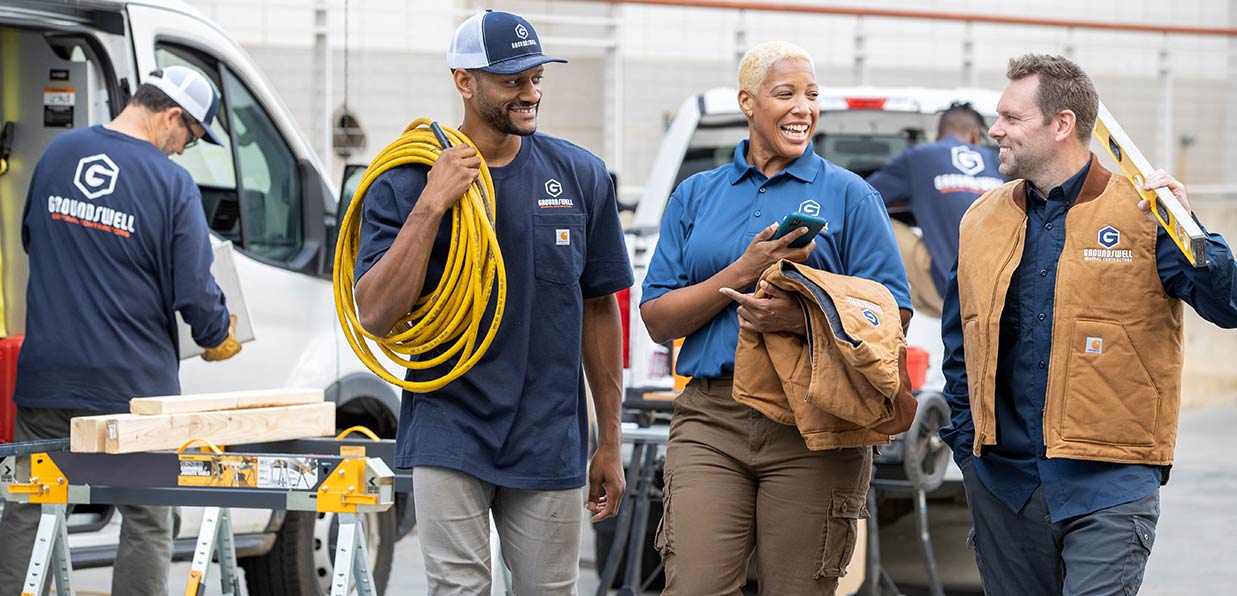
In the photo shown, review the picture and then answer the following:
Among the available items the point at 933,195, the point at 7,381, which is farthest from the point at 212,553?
the point at 933,195

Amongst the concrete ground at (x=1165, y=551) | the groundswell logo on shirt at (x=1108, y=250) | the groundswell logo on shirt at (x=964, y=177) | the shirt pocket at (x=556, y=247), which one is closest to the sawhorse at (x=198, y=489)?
the shirt pocket at (x=556, y=247)

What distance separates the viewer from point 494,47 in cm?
442

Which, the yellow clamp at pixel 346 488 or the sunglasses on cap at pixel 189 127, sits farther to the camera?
the sunglasses on cap at pixel 189 127

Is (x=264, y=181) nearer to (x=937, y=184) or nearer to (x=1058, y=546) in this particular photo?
(x=937, y=184)

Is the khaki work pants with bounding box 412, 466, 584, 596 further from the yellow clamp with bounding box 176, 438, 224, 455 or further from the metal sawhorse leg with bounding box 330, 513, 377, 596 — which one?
the yellow clamp with bounding box 176, 438, 224, 455

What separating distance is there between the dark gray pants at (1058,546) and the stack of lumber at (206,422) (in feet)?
7.32

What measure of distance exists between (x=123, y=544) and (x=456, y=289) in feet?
7.64

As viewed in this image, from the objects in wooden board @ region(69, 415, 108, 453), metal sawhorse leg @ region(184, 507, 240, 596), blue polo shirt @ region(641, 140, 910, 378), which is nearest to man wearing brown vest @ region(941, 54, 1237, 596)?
blue polo shirt @ region(641, 140, 910, 378)

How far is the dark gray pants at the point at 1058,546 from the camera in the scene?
4.28 m

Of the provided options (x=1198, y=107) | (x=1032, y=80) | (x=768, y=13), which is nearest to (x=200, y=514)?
(x=1032, y=80)

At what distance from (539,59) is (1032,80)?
1243 millimetres

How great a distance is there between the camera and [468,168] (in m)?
4.35

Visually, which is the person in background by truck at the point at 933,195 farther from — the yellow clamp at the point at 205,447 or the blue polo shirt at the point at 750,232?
the yellow clamp at the point at 205,447

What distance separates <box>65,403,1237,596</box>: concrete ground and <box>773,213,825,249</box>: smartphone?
13.4 feet
